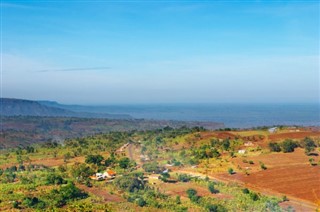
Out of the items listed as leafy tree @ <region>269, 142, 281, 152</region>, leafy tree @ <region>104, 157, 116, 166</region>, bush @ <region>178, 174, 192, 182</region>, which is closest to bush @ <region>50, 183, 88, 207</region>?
bush @ <region>178, 174, 192, 182</region>

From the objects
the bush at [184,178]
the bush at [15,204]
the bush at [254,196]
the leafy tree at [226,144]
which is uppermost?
the leafy tree at [226,144]

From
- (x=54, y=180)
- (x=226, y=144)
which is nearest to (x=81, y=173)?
(x=54, y=180)

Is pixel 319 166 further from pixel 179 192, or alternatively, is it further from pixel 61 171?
pixel 61 171

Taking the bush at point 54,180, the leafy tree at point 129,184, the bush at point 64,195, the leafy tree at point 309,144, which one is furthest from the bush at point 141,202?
the leafy tree at point 309,144

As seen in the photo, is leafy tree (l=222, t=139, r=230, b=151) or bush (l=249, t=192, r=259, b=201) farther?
leafy tree (l=222, t=139, r=230, b=151)

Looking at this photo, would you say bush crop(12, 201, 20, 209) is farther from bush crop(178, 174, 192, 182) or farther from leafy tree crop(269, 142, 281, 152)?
leafy tree crop(269, 142, 281, 152)

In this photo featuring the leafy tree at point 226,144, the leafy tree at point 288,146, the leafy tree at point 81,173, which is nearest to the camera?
the leafy tree at point 81,173

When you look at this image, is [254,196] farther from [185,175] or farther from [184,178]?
[185,175]

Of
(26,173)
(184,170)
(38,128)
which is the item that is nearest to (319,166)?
(184,170)

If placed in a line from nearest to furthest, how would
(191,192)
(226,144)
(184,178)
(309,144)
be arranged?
(191,192), (184,178), (309,144), (226,144)

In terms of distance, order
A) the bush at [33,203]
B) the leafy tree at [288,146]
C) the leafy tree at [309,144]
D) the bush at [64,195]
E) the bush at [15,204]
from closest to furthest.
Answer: the bush at [33,203] → the bush at [15,204] → the bush at [64,195] → the leafy tree at [309,144] → the leafy tree at [288,146]

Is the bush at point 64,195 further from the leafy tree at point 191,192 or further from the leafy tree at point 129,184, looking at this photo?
the leafy tree at point 191,192
